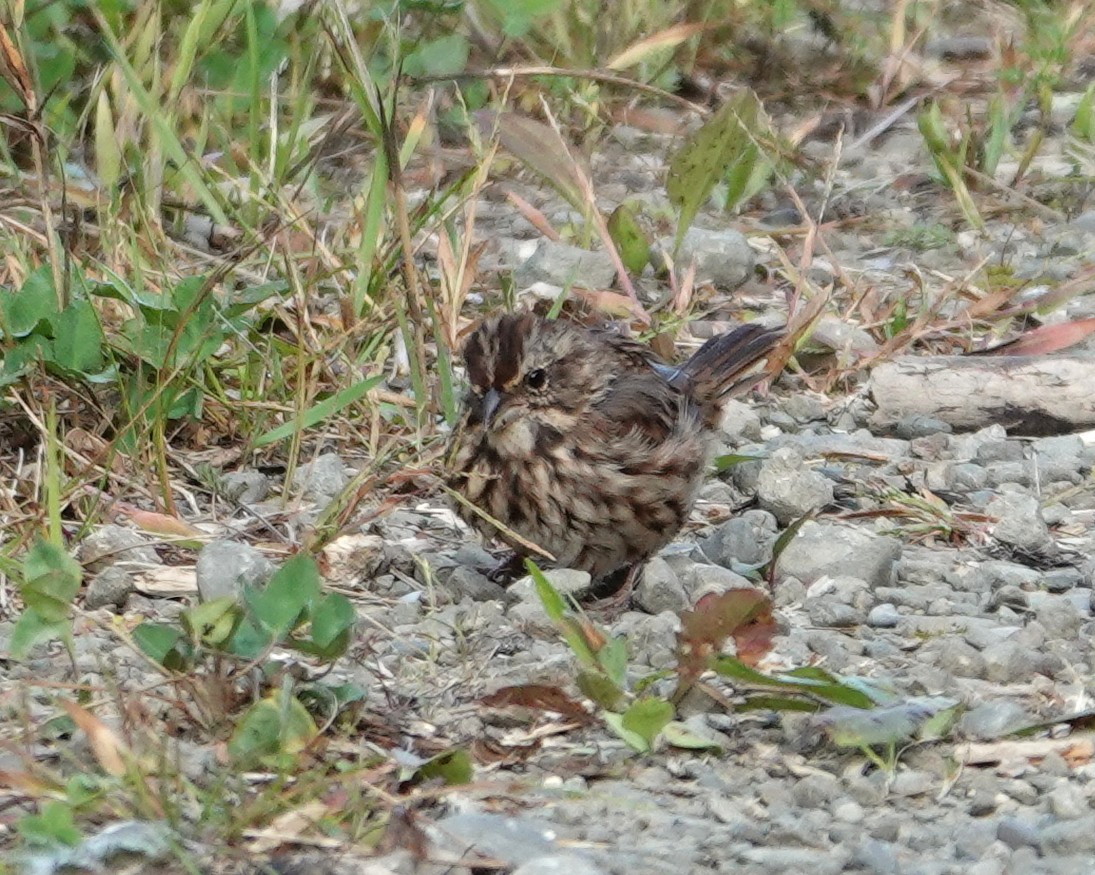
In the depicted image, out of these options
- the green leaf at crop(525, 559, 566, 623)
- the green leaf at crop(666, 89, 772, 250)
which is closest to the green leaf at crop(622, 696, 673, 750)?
the green leaf at crop(525, 559, 566, 623)

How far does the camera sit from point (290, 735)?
287cm

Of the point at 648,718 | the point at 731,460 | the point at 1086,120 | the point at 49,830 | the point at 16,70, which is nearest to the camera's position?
the point at 49,830

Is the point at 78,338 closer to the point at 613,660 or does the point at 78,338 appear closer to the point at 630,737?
the point at 613,660

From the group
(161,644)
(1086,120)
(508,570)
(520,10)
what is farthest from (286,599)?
(1086,120)

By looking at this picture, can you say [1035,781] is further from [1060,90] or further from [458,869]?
[1060,90]

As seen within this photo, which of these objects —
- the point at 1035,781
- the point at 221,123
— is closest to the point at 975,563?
the point at 1035,781

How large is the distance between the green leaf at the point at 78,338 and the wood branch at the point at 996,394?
6.31 feet

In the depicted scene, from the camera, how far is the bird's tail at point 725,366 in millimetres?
4660

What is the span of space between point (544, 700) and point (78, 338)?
150 cm

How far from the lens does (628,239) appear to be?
5.62 m

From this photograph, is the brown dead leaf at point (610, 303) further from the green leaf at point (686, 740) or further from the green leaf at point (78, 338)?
the green leaf at point (686, 740)

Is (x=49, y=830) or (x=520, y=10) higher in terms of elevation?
(x=520, y=10)

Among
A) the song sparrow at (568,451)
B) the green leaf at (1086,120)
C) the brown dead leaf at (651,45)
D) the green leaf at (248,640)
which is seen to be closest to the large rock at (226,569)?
the green leaf at (248,640)

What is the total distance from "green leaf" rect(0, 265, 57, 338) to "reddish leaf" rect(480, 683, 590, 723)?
150 centimetres
